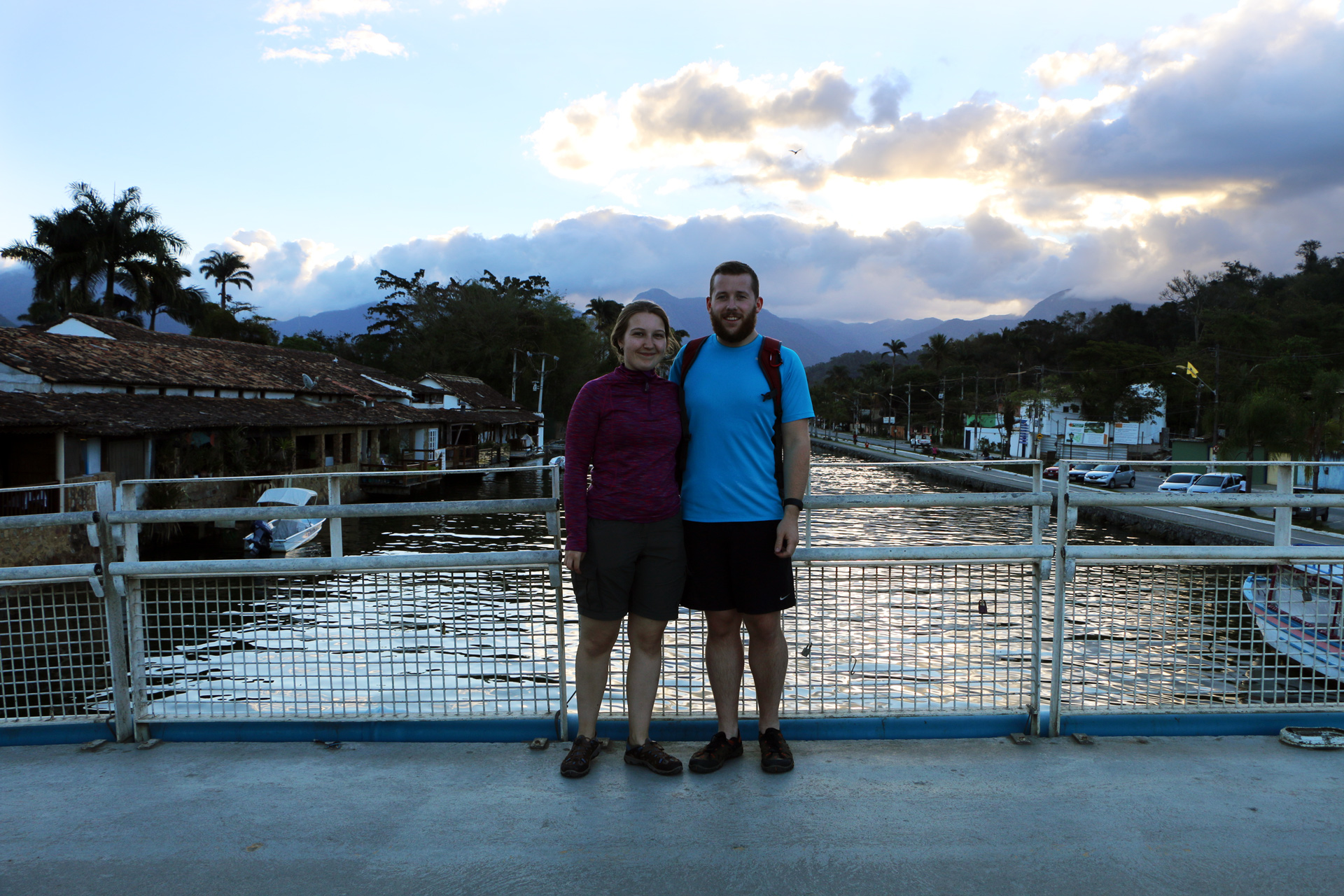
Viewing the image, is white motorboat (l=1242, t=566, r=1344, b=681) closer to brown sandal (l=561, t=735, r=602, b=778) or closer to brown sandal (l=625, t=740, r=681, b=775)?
brown sandal (l=625, t=740, r=681, b=775)

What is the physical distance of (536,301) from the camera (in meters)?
69.9

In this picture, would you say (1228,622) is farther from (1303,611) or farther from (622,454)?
(622,454)

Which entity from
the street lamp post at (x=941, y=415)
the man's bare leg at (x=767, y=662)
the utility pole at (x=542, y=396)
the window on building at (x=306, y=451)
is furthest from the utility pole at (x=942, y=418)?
the man's bare leg at (x=767, y=662)

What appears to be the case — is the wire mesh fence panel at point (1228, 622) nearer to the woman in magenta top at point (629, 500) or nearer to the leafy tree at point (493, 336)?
the woman in magenta top at point (629, 500)

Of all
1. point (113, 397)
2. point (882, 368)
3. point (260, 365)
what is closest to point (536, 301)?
point (260, 365)

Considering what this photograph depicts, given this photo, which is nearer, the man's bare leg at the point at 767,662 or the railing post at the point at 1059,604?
the man's bare leg at the point at 767,662

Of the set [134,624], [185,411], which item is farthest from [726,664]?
[185,411]

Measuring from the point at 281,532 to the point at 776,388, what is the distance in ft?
69.3

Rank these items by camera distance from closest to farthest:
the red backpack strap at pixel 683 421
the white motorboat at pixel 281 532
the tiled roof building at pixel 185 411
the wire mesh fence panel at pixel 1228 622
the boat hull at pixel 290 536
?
the red backpack strap at pixel 683 421
the wire mesh fence panel at pixel 1228 622
the tiled roof building at pixel 185 411
the white motorboat at pixel 281 532
the boat hull at pixel 290 536

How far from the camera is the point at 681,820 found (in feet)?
8.51

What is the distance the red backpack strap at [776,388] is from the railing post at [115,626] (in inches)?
100

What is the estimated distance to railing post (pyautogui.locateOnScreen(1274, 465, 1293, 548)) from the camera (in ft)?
10.5

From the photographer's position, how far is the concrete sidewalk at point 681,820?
2279 mm

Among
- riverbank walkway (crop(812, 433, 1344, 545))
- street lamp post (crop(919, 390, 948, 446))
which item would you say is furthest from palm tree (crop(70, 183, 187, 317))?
street lamp post (crop(919, 390, 948, 446))
